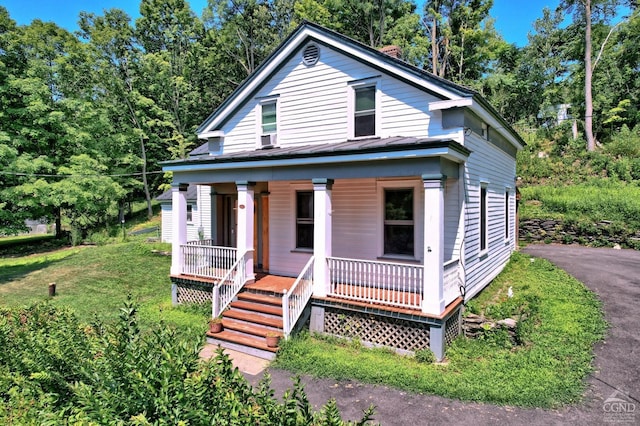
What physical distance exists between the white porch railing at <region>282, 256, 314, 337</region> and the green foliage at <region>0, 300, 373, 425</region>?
11.5 ft

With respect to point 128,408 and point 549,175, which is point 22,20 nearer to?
point 128,408

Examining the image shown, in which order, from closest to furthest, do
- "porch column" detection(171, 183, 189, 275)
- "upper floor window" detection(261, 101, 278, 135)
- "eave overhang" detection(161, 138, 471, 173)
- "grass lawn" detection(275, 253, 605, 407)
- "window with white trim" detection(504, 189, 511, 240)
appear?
"grass lawn" detection(275, 253, 605, 407), "eave overhang" detection(161, 138, 471, 173), "porch column" detection(171, 183, 189, 275), "upper floor window" detection(261, 101, 278, 135), "window with white trim" detection(504, 189, 511, 240)

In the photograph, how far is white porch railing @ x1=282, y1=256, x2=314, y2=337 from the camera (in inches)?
305

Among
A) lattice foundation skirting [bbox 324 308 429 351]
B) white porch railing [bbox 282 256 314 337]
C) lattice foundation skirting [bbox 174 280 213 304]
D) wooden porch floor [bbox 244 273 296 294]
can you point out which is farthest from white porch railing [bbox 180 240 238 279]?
lattice foundation skirting [bbox 324 308 429 351]

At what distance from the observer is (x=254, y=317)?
8.50 m

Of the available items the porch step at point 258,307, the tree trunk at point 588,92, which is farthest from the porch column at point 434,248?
the tree trunk at point 588,92

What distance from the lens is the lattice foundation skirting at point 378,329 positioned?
719 centimetres

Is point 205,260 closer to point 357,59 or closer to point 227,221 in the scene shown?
point 227,221

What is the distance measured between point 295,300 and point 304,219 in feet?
9.90

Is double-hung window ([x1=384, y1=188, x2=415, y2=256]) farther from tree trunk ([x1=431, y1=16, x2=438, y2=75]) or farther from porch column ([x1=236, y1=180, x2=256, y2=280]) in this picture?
tree trunk ([x1=431, y1=16, x2=438, y2=75])

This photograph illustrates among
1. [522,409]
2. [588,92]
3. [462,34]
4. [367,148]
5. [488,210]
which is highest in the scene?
[462,34]

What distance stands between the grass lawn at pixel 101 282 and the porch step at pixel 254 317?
0.80 m

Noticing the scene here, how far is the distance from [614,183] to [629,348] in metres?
17.6

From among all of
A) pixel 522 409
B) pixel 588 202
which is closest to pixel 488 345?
pixel 522 409
